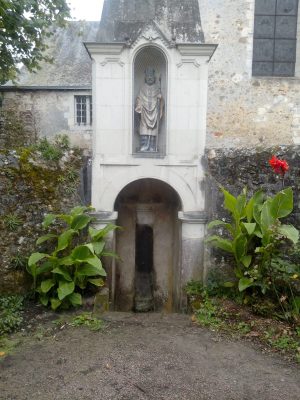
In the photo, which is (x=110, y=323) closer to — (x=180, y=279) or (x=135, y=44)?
(x=180, y=279)

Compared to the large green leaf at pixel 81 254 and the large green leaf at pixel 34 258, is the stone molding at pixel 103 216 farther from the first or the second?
the large green leaf at pixel 34 258

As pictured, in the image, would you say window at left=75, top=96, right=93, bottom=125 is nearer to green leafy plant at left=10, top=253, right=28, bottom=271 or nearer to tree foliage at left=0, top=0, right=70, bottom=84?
tree foliage at left=0, top=0, right=70, bottom=84

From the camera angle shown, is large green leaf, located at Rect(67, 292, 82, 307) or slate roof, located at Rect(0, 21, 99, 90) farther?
slate roof, located at Rect(0, 21, 99, 90)

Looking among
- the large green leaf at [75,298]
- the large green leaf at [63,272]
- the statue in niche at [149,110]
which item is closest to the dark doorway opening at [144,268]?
the statue in niche at [149,110]

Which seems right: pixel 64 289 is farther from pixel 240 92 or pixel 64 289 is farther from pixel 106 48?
pixel 240 92

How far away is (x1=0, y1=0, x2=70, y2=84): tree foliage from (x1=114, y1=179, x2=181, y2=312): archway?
4.22 meters

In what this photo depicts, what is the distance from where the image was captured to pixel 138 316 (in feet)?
16.7

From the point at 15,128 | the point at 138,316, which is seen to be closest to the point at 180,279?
the point at 138,316

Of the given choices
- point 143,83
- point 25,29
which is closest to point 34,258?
point 143,83

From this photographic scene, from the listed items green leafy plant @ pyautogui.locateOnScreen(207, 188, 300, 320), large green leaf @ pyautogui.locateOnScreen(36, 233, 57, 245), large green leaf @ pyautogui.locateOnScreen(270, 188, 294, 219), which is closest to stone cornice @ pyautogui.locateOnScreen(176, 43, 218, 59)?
green leafy plant @ pyautogui.locateOnScreen(207, 188, 300, 320)

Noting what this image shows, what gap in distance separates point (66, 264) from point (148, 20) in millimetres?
3927

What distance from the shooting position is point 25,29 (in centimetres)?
793

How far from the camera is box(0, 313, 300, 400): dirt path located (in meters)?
3.30

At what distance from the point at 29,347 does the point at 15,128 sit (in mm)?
9887
